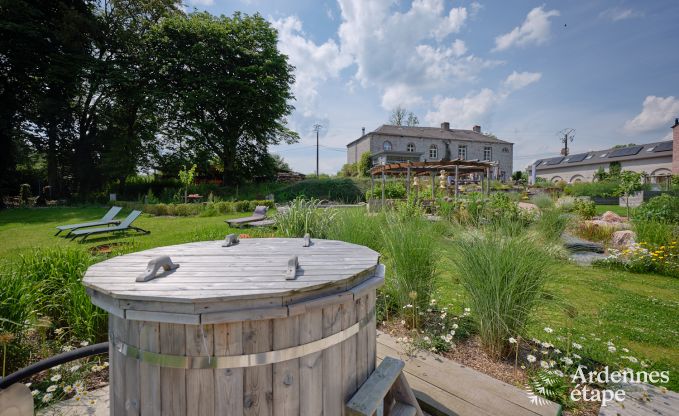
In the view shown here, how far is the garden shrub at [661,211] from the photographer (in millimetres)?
7908

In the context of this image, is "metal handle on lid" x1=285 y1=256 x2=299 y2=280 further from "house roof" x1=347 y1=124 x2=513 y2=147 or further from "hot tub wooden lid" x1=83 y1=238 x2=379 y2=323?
"house roof" x1=347 y1=124 x2=513 y2=147

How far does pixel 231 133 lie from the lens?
22.6 meters

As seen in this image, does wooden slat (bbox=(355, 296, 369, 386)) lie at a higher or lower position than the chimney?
lower

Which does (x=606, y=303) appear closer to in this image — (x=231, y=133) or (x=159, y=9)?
(x=231, y=133)

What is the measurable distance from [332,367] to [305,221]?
3848mm

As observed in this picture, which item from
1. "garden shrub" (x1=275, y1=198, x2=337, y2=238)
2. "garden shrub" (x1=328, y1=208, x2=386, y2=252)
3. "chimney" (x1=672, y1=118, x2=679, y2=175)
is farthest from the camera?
"chimney" (x1=672, y1=118, x2=679, y2=175)

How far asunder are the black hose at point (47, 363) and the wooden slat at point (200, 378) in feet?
3.41

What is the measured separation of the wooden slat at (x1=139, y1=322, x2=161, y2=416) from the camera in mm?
1130

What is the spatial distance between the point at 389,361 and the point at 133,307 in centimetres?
130

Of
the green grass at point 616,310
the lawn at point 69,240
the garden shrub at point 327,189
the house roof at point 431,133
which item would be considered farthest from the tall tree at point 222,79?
the green grass at point 616,310

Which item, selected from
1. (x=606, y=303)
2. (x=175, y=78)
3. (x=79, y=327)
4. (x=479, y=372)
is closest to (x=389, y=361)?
(x=479, y=372)

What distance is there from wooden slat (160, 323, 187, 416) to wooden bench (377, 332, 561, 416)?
1330mm

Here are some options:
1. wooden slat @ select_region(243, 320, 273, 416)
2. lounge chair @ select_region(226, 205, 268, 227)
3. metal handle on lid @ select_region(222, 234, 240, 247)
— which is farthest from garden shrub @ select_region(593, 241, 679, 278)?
lounge chair @ select_region(226, 205, 268, 227)

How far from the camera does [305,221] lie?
5082 mm
